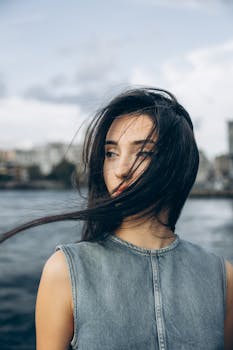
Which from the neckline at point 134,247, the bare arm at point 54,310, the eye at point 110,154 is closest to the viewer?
the bare arm at point 54,310

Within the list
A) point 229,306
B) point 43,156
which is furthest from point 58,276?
point 43,156

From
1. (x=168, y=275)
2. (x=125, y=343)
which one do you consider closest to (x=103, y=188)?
(x=168, y=275)

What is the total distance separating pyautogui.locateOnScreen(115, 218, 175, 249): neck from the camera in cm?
113

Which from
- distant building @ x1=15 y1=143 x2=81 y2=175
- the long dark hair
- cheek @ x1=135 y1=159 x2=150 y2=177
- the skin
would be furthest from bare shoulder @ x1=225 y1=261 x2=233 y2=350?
distant building @ x1=15 y1=143 x2=81 y2=175

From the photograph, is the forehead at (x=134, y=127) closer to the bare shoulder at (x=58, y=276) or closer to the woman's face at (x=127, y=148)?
the woman's face at (x=127, y=148)

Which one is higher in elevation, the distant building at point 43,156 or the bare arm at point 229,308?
the bare arm at point 229,308

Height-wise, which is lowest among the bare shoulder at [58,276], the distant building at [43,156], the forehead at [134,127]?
the distant building at [43,156]

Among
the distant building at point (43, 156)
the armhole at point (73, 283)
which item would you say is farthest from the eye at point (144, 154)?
the distant building at point (43, 156)

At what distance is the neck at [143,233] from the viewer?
3.71ft

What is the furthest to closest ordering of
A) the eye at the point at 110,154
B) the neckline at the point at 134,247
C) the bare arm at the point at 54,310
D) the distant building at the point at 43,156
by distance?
the distant building at the point at 43,156 → the eye at the point at 110,154 → the neckline at the point at 134,247 → the bare arm at the point at 54,310

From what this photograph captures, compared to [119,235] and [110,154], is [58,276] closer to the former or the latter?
[119,235]

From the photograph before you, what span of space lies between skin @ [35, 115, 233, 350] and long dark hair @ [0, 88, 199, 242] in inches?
0.9

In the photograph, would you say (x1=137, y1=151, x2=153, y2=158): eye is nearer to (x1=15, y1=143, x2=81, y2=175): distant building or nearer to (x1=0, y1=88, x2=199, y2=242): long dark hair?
(x1=0, y1=88, x2=199, y2=242): long dark hair

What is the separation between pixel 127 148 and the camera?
1.17 m
